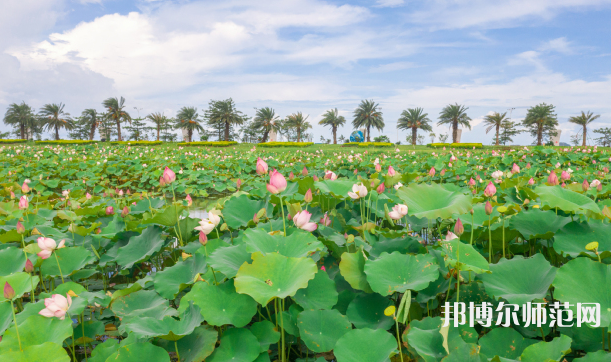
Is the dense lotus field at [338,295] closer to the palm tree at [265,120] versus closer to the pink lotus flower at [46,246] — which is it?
the pink lotus flower at [46,246]

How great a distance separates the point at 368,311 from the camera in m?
1.27

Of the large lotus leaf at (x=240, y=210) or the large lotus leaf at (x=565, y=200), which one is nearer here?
the large lotus leaf at (x=565, y=200)

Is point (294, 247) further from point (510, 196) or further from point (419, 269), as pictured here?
point (510, 196)

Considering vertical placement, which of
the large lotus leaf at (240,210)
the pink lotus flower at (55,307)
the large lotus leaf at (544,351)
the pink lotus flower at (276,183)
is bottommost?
the large lotus leaf at (544,351)

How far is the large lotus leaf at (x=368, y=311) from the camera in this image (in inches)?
48.1

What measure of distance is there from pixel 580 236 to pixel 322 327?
1145 mm

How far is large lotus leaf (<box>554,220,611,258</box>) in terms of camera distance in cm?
138

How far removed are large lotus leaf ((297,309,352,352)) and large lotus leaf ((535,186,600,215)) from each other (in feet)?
3.69

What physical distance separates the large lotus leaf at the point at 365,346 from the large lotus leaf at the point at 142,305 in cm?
65

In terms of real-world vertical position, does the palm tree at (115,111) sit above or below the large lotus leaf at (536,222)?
above

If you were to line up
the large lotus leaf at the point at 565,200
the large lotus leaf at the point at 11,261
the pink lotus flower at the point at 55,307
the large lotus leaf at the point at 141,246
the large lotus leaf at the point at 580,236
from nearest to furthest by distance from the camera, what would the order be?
the pink lotus flower at the point at 55,307 < the large lotus leaf at the point at 580,236 < the large lotus leaf at the point at 565,200 < the large lotus leaf at the point at 11,261 < the large lotus leaf at the point at 141,246

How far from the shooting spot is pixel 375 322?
1236mm

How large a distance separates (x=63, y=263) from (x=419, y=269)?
178 cm

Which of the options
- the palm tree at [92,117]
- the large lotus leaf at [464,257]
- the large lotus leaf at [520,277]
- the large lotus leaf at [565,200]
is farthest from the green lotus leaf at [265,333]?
the palm tree at [92,117]
